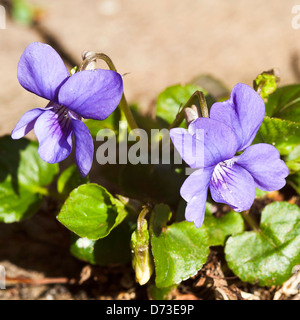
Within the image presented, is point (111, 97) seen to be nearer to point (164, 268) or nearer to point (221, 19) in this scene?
point (164, 268)

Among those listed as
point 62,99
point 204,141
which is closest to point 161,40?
point 62,99

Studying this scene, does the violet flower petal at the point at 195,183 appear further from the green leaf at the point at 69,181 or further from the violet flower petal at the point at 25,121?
the green leaf at the point at 69,181

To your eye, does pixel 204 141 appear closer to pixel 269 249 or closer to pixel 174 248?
pixel 174 248

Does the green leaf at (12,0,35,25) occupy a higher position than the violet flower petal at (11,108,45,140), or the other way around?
the green leaf at (12,0,35,25)

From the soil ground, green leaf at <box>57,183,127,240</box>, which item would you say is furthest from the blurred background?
green leaf at <box>57,183,127,240</box>

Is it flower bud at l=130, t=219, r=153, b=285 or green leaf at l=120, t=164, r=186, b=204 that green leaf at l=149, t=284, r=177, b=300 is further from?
green leaf at l=120, t=164, r=186, b=204
